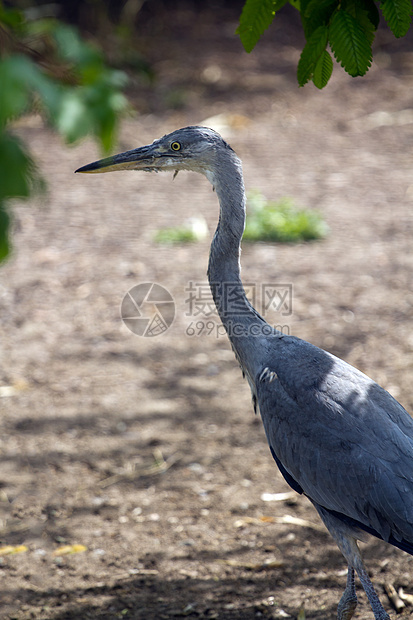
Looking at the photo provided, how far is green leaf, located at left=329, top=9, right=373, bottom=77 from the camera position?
2965mm

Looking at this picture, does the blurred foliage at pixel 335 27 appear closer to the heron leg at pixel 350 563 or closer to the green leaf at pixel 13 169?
the green leaf at pixel 13 169

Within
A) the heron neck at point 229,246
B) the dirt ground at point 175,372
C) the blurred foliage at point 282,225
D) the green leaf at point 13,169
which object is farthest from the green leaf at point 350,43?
the blurred foliage at point 282,225

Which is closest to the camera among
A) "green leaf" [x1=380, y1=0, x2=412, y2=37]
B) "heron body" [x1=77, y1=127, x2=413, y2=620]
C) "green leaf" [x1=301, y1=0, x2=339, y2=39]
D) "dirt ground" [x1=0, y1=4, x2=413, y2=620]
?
"green leaf" [x1=380, y1=0, x2=412, y2=37]

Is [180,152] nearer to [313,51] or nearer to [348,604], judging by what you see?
[313,51]

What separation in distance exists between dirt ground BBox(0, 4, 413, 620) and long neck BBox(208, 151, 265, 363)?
1.40 m

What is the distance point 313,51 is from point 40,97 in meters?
1.40

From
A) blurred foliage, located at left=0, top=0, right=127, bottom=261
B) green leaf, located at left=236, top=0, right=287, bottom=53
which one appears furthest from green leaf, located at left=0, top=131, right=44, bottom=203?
green leaf, located at left=236, top=0, right=287, bottom=53

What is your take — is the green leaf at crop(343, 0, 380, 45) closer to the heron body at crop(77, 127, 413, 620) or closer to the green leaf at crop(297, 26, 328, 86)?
the green leaf at crop(297, 26, 328, 86)

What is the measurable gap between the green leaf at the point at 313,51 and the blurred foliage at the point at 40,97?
87 centimetres

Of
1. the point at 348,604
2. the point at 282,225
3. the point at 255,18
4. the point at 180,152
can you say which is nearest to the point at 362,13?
the point at 255,18

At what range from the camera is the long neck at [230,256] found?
3967 mm

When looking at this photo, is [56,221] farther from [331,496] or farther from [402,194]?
[331,496]

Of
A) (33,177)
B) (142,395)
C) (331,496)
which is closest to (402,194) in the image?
(142,395)

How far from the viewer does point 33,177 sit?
2027 mm
